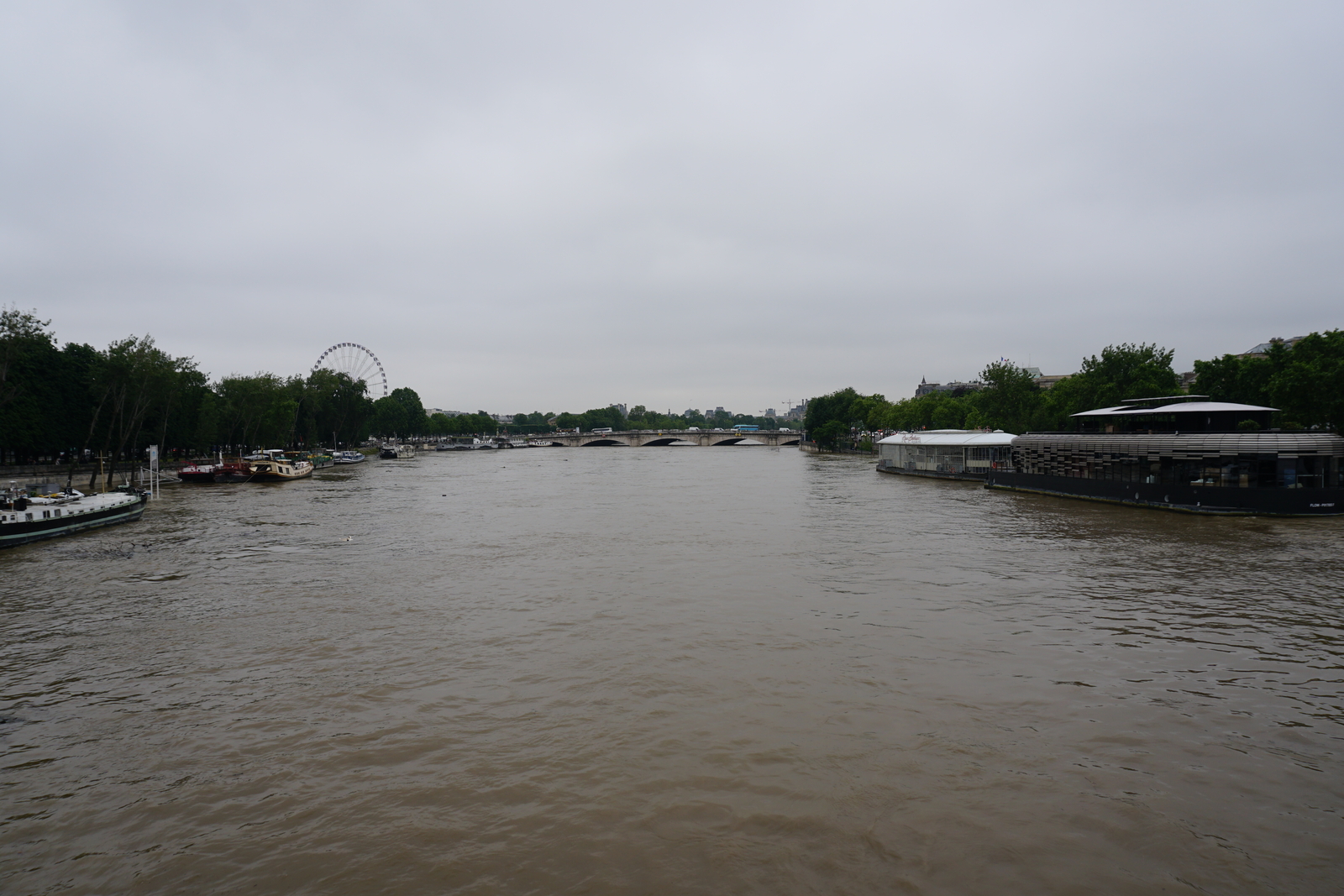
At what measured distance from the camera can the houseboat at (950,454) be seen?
6369cm

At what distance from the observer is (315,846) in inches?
316

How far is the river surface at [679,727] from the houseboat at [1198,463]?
12.2 m

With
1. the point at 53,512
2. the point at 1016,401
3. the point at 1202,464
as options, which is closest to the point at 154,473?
the point at 53,512

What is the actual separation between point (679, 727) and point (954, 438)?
6428 cm

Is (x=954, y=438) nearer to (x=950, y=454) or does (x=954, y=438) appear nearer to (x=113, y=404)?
(x=950, y=454)

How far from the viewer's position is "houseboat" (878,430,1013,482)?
63.7 m

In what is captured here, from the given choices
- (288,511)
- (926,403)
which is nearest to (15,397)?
(288,511)

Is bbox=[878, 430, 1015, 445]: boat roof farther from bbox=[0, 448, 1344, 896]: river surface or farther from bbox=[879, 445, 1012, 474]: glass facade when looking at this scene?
bbox=[0, 448, 1344, 896]: river surface

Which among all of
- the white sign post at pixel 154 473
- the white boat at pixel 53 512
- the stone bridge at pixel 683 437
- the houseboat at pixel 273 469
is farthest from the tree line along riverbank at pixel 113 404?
the stone bridge at pixel 683 437

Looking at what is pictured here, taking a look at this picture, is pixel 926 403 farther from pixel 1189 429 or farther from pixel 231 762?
pixel 231 762

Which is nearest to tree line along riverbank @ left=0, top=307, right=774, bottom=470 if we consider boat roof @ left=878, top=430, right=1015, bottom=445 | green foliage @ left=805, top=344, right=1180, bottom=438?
boat roof @ left=878, top=430, right=1015, bottom=445

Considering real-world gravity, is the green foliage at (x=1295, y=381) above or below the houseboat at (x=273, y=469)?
above

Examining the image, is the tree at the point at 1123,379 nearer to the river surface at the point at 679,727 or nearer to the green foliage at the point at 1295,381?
the green foliage at the point at 1295,381

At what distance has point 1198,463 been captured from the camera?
3741cm
